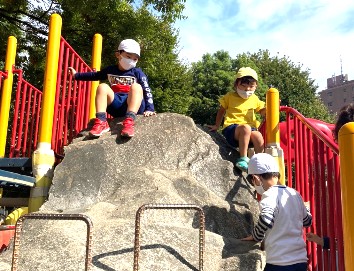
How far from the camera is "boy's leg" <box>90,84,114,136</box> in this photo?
173 inches

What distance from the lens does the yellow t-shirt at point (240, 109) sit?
191 inches

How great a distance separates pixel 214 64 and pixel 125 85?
22.8 meters

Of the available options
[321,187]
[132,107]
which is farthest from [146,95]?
[321,187]

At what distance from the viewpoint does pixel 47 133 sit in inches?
171

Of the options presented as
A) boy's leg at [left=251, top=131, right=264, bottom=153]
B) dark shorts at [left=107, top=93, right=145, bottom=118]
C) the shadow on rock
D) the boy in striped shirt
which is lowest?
the shadow on rock

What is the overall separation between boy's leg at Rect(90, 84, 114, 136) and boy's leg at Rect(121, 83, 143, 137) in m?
0.24

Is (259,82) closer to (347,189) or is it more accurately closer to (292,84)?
(292,84)

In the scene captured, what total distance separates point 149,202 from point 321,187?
128 cm

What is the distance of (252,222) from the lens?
143 inches

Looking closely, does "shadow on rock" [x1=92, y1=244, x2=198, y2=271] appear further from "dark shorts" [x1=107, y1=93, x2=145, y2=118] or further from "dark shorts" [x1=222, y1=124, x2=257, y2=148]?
"dark shorts" [x1=107, y1=93, x2=145, y2=118]

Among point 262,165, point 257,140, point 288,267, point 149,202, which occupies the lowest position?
point 288,267

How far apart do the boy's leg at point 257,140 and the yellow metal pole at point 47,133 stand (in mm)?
1977

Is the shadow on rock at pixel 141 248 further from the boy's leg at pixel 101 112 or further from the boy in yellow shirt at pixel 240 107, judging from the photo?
the boy in yellow shirt at pixel 240 107

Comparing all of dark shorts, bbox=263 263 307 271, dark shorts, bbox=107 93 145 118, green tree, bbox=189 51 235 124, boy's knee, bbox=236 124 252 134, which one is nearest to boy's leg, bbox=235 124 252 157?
boy's knee, bbox=236 124 252 134
